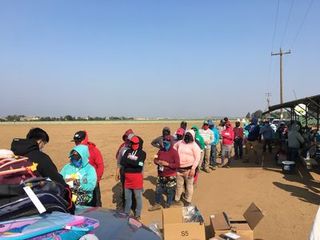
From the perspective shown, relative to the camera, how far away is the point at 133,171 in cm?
829

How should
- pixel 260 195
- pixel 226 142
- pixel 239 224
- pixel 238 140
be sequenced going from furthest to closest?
pixel 238 140, pixel 226 142, pixel 260 195, pixel 239 224

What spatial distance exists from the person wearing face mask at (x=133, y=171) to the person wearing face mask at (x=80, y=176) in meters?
2.49

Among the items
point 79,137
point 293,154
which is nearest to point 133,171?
point 79,137

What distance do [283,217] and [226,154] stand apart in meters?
7.88

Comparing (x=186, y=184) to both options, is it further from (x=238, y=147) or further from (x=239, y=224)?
(x=238, y=147)

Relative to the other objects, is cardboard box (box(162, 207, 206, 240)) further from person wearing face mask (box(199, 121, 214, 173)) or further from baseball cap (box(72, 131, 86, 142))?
person wearing face mask (box(199, 121, 214, 173))

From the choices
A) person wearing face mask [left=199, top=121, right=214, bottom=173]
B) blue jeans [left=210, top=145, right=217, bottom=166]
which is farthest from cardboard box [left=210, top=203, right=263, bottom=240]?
blue jeans [left=210, top=145, right=217, bottom=166]

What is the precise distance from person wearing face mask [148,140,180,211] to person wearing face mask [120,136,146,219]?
3.68 feet

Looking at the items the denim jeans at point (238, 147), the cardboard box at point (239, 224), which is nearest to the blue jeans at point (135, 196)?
the cardboard box at point (239, 224)

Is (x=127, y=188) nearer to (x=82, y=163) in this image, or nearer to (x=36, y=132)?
(x=82, y=163)

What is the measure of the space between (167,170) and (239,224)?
3.32 m

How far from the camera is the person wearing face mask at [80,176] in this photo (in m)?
5.68

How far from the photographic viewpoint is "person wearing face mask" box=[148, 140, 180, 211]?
30.8ft

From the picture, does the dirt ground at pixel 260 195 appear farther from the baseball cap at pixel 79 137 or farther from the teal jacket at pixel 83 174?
the baseball cap at pixel 79 137
